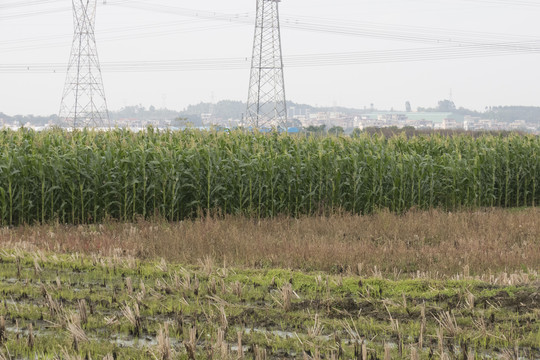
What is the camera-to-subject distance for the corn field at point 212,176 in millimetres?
14422

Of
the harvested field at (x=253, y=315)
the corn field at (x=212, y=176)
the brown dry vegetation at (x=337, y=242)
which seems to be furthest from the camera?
the corn field at (x=212, y=176)

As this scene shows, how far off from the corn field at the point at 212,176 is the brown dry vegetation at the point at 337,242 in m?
1.19

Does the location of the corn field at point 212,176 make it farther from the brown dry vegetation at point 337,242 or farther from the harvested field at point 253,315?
the harvested field at point 253,315

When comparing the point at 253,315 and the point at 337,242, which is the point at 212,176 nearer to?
the point at 337,242

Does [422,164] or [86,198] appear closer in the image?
[86,198]

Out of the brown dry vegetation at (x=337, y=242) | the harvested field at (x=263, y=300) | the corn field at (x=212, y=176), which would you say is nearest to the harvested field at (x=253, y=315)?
the harvested field at (x=263, y=300)

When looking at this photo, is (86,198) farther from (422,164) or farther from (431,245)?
(422,164)

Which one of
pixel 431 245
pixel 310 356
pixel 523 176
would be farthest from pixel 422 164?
pixel 310 356

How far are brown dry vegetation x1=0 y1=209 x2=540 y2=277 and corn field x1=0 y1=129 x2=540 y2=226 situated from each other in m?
1.19

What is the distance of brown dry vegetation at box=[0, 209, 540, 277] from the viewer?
9305 millimetres

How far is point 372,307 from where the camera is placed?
6.33 metres

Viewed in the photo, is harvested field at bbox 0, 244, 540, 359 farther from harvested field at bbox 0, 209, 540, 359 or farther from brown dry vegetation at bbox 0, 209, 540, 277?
brown dry vegetation at bbox 0, 209, 540, 277

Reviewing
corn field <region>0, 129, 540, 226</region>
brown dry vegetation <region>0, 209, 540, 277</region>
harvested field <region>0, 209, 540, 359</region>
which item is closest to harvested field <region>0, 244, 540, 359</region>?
harvested field <region>0, 209, 540, 359</region>

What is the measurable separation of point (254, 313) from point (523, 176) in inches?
664
